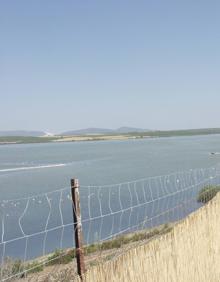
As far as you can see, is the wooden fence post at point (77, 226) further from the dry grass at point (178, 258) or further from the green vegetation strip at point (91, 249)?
the green vegetation strip at point (91, 249)

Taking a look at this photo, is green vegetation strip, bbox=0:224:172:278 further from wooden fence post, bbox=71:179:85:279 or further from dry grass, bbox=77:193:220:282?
wooden fence post, bbox=71:179:85:279

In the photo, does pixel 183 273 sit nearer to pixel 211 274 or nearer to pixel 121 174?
pixel 211 274

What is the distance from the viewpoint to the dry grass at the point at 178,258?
4.82 metres

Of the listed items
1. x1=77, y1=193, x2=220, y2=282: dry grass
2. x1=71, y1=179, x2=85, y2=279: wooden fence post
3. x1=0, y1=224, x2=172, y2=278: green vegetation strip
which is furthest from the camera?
x1=0, y1=224, x2=172, y2=278: green vegetation strip

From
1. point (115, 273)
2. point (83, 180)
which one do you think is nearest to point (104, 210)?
point (83, 180)

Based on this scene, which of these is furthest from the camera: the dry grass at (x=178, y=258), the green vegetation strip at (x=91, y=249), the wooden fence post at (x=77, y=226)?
the green vegetation strip at (x=91, y=249)

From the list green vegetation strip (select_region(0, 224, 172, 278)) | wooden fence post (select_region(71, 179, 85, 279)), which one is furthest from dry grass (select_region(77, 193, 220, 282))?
green vegetation strip (select_region(0, 224, 172, 278))

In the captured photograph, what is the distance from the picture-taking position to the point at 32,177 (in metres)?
54.4

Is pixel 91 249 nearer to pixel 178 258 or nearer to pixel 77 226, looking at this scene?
pixel 178 258

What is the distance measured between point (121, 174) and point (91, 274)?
45.9 m

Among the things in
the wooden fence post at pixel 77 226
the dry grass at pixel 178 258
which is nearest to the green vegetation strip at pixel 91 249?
the dry grass at pixel 178 258

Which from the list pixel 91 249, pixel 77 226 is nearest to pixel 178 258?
pixel 77 226

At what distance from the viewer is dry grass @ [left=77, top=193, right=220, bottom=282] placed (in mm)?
4820

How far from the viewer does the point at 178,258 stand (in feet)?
19.5
